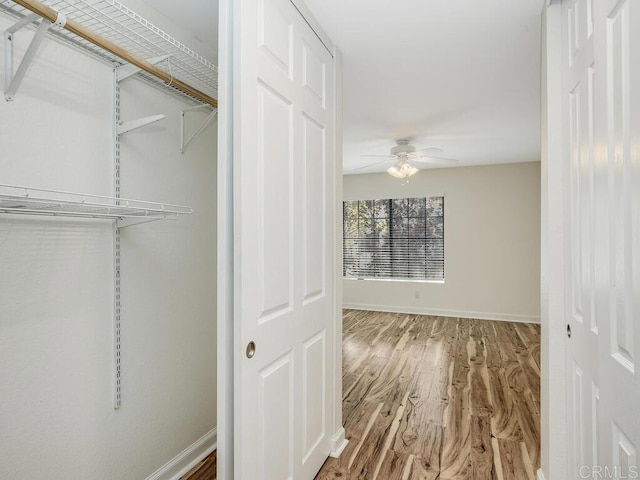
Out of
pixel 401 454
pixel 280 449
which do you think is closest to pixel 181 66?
pixel 280 449

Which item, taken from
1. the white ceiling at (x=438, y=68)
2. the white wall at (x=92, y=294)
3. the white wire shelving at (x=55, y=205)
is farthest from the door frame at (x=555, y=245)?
the white wall at (x=92, y=294)

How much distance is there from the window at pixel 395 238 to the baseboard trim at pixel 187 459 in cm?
465

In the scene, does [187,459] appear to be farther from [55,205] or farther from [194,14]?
[194,14]

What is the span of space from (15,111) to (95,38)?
1.25ft

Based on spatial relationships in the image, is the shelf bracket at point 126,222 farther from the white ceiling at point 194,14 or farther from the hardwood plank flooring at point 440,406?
the hardwood plank flooring at point 440,406

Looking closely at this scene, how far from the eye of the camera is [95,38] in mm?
1285

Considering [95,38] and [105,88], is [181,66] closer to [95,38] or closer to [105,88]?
[105,88]

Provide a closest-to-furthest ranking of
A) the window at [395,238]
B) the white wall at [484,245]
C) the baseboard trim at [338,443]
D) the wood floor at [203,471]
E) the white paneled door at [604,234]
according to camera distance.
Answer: the white paneled door at [604,234]
the wood floor at [203,471]
the baseboard trim at [338,443]
the white wall at [484,245]
the window at [395,238]

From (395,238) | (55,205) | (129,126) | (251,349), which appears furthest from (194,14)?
(395,238)

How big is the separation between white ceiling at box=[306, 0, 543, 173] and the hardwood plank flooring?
244 centimetres

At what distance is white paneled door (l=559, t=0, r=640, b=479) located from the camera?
797 mm

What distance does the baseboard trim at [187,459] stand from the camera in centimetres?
188

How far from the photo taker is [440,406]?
2754 millimetres

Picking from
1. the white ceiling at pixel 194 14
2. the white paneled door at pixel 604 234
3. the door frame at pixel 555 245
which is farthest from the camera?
the white ceiling at pixel 194 14
